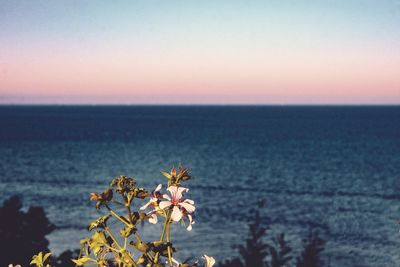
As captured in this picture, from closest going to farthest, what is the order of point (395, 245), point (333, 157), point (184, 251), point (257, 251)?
point (257, 251) → point (184, 251) → point (395, 245) → point (333, 157)

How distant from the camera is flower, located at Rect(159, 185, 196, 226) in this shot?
198cm

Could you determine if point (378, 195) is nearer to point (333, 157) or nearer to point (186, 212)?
point (333, 157)

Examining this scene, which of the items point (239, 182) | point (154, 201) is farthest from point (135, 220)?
point (239, 182)

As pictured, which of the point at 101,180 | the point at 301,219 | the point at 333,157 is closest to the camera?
the point at 301,219

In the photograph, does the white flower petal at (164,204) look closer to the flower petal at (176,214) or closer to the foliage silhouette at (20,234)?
the flower petal at (176,214)

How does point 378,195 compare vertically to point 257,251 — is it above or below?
below

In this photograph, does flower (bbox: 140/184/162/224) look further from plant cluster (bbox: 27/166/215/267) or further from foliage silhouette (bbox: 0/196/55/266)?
foliage silhouette (bbox: 0/196/55/266)

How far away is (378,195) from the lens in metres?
50.4

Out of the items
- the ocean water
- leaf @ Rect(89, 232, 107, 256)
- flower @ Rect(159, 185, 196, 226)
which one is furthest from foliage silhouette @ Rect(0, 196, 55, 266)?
the ocean water

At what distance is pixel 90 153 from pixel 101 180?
1341 inches

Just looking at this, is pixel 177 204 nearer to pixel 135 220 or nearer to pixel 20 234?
pixel 135 220

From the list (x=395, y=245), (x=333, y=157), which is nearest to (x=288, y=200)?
(x=395, y=245)

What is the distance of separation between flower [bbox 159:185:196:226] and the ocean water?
1912 cm

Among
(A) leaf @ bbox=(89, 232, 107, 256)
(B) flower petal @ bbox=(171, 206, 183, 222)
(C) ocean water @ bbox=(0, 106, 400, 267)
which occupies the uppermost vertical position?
(B) flower petal @ bbox=(171, 206, 183, 222)
